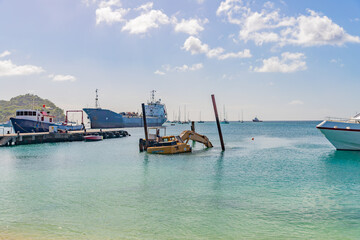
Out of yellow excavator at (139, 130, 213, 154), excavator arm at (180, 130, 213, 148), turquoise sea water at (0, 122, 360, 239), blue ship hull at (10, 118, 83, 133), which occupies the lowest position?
turquoise sea water at (0, 122, 360, 239)

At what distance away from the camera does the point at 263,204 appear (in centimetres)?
1286

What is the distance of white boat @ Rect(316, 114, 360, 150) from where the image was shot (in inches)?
1292

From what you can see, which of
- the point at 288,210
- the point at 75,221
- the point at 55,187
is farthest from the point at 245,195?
the point at 55,187

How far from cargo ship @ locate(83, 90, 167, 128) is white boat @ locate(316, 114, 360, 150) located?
97845 mm

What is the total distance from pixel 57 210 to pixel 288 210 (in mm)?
10457

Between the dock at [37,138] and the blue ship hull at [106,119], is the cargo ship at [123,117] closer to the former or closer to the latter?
the blue ship hull at [106,119]

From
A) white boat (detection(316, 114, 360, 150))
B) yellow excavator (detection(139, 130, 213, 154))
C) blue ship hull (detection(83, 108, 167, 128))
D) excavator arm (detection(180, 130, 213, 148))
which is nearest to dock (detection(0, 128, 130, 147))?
yellow excavator (detection(139, 130, 213, 154))

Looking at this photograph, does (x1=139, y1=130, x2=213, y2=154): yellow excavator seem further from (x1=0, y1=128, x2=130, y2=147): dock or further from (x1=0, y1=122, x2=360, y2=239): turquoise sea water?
(x1=0, y1=128, x2=130, y2=147): dock

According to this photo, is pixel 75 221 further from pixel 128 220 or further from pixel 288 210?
pixel 288 210

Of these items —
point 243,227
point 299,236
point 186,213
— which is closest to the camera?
point 299,236

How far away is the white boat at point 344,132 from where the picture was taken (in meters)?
32.8

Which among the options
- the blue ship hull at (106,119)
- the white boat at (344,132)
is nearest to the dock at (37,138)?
the white boat at (344,132)

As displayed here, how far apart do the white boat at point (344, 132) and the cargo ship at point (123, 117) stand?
321 ft

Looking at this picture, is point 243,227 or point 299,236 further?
point 243,227
